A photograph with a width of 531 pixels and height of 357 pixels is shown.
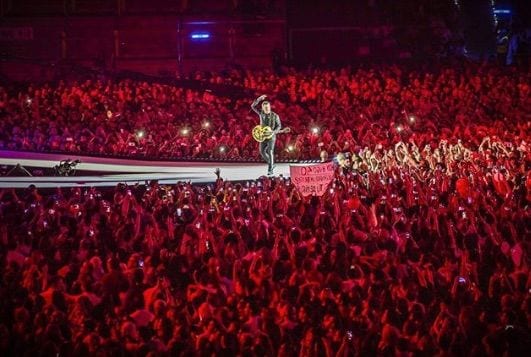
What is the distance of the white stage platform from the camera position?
13883 mm

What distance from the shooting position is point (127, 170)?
15.3 m

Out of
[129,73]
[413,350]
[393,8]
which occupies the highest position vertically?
[393,8]

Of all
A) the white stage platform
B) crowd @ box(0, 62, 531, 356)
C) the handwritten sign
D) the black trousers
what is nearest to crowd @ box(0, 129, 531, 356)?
crowd @ box(0, 62, 531, 356)

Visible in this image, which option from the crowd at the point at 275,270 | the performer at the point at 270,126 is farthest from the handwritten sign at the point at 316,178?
the performer at the point at 270,126

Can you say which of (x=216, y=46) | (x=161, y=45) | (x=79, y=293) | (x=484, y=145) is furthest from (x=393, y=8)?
(x=79, y=293)

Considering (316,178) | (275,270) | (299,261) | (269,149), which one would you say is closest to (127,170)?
(269,149)

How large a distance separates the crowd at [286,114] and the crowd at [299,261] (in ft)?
2.49

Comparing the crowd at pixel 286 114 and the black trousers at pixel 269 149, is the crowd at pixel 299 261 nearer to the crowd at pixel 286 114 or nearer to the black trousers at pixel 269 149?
the crowd at pixel 286 114

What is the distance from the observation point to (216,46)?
23.8 metres

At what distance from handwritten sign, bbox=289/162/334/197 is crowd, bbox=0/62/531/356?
0.16 meters

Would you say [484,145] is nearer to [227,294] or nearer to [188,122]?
[188,122]

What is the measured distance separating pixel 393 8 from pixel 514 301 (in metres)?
18.9

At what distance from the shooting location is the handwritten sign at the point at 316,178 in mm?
10258

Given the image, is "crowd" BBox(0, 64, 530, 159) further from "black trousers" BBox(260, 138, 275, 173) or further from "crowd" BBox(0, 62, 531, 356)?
"black trousers" BBox(260, 138, 275, 173)
